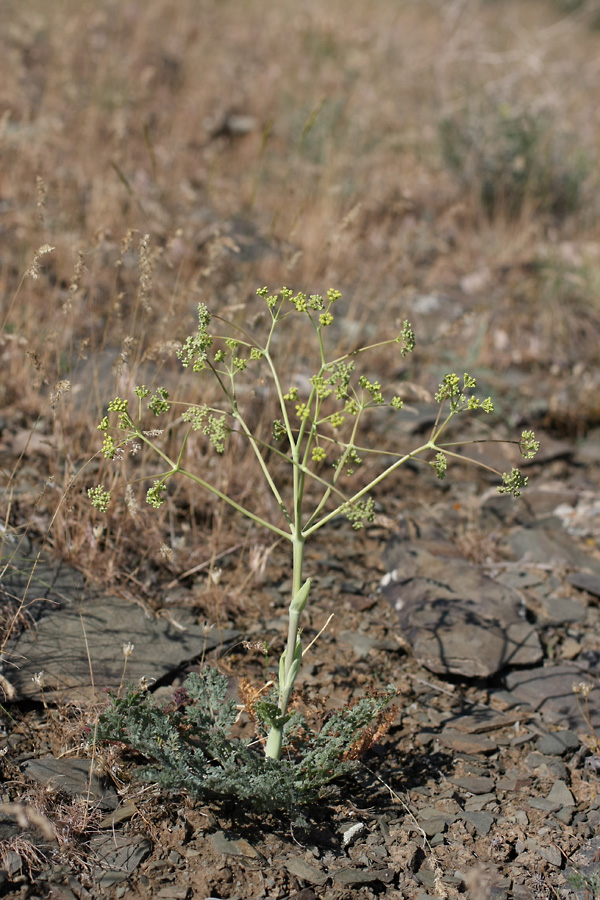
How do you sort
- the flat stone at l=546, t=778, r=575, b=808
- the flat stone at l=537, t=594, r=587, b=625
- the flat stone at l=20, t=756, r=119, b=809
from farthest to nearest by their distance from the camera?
the flat stone at l=537, t=594, r=587, b=625 → the flat stone at l=546, t=778, r=575, b=808 → the flat stone at l=20, t=756, r=119, b=809

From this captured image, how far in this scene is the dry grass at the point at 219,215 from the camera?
3277 mm

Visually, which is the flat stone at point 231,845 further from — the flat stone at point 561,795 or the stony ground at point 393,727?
the flat stone at point 561,795

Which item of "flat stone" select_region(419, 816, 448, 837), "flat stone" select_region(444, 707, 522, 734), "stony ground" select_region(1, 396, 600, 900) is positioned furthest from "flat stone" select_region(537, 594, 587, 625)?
"flat stone" select_region(419, 816, 448, 837)

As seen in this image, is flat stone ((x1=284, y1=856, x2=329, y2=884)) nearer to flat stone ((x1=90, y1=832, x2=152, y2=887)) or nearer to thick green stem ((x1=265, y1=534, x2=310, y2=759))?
thick green stem ((x1=265, y1=534, x2=310, y2=759))

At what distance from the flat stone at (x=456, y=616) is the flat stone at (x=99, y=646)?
2.43 feet

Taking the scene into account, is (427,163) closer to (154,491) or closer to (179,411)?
(179,411)

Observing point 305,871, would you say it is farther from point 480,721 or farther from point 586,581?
point 586,581

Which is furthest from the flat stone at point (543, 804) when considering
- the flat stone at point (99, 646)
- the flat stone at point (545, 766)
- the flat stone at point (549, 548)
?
the flat stone at point (549, 548)

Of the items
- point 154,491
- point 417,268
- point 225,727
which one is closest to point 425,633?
point 225,727

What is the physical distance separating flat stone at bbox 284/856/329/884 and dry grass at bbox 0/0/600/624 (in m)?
1.11

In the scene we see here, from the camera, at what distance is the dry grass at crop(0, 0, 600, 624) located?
10.8 ft

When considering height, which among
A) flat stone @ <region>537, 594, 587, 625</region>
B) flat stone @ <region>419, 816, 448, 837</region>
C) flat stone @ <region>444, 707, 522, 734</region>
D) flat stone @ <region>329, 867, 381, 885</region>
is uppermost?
flat stone @ <region>329, 867, 381, 885</region>

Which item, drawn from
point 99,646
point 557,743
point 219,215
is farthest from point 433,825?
point 219,215

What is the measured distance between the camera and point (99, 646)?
2.64 m
